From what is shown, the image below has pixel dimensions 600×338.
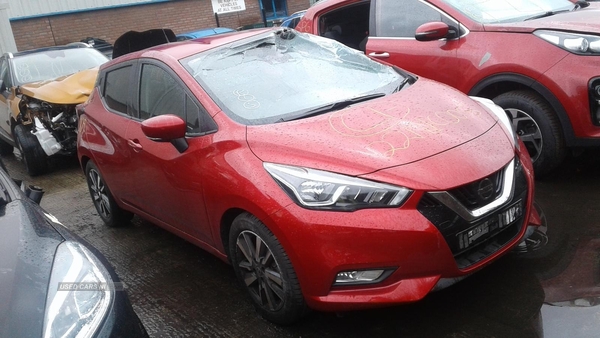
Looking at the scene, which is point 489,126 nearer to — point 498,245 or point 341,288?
point 498,245

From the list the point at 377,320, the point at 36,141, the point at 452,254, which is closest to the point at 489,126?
the point at 452,254

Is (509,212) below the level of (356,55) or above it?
below

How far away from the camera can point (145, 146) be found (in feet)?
12.9

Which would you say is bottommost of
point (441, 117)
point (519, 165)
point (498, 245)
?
point (498, 245)

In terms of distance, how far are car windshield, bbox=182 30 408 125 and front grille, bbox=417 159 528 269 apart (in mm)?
999

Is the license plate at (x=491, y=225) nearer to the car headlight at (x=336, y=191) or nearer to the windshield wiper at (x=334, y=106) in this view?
the car headlight at (x=336, y=191)

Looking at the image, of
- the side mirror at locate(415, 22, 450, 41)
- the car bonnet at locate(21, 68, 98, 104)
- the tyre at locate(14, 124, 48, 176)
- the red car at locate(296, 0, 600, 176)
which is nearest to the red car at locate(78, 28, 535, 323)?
the side mirror at locate(415, 22, 450, 41)

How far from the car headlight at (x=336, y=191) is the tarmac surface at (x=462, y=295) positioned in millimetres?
759

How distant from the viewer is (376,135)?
3.00 m

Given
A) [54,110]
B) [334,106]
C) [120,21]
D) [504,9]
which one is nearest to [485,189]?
[334,106]

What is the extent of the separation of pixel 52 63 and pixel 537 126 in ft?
23.1

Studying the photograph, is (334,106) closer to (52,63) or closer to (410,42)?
(410,42)

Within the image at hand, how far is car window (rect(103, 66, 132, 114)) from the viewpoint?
176 inches

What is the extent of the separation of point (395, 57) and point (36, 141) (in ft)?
16.3
